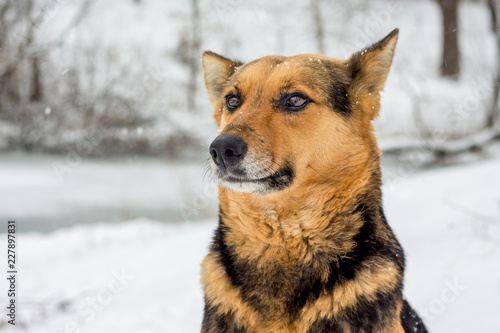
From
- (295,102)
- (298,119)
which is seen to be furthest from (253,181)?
(295,102)

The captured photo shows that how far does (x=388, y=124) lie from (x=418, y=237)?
9.16 metres

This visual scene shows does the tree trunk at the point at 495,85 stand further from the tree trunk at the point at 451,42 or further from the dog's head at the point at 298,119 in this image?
the dog's head at the point at 298,119

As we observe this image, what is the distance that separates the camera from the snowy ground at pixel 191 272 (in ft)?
13.5

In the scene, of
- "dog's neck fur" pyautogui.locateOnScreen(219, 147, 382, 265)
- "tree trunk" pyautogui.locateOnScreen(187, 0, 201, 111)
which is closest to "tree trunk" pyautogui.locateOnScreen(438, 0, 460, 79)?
"tree trunk" pyautogui.locateOnScreen(187, 0, 201, 111)

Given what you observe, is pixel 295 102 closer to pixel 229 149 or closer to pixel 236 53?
pixel 229 149

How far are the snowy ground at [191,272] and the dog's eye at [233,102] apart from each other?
253 cm

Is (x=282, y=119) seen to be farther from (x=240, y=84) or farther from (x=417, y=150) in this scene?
(x=417, y=150)

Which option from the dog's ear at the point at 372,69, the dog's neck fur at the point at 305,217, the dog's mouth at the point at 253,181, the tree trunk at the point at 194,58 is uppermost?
the tree trunk at the point at 194,58

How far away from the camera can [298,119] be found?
285 cm

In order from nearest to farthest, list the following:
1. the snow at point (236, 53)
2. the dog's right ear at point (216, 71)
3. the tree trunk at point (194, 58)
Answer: the dog's right ear at point (216, 71) → the snow at point (236, 53) → the tree trunk at point (194, 58)

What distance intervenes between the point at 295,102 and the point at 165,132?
39.4ft

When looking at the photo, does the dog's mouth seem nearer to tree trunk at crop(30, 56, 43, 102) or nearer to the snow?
the snow

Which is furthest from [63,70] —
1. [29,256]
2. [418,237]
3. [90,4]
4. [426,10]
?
[426,10]

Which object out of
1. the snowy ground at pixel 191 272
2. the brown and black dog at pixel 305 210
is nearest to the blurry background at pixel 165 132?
the snowy ground at pixel 191 272
